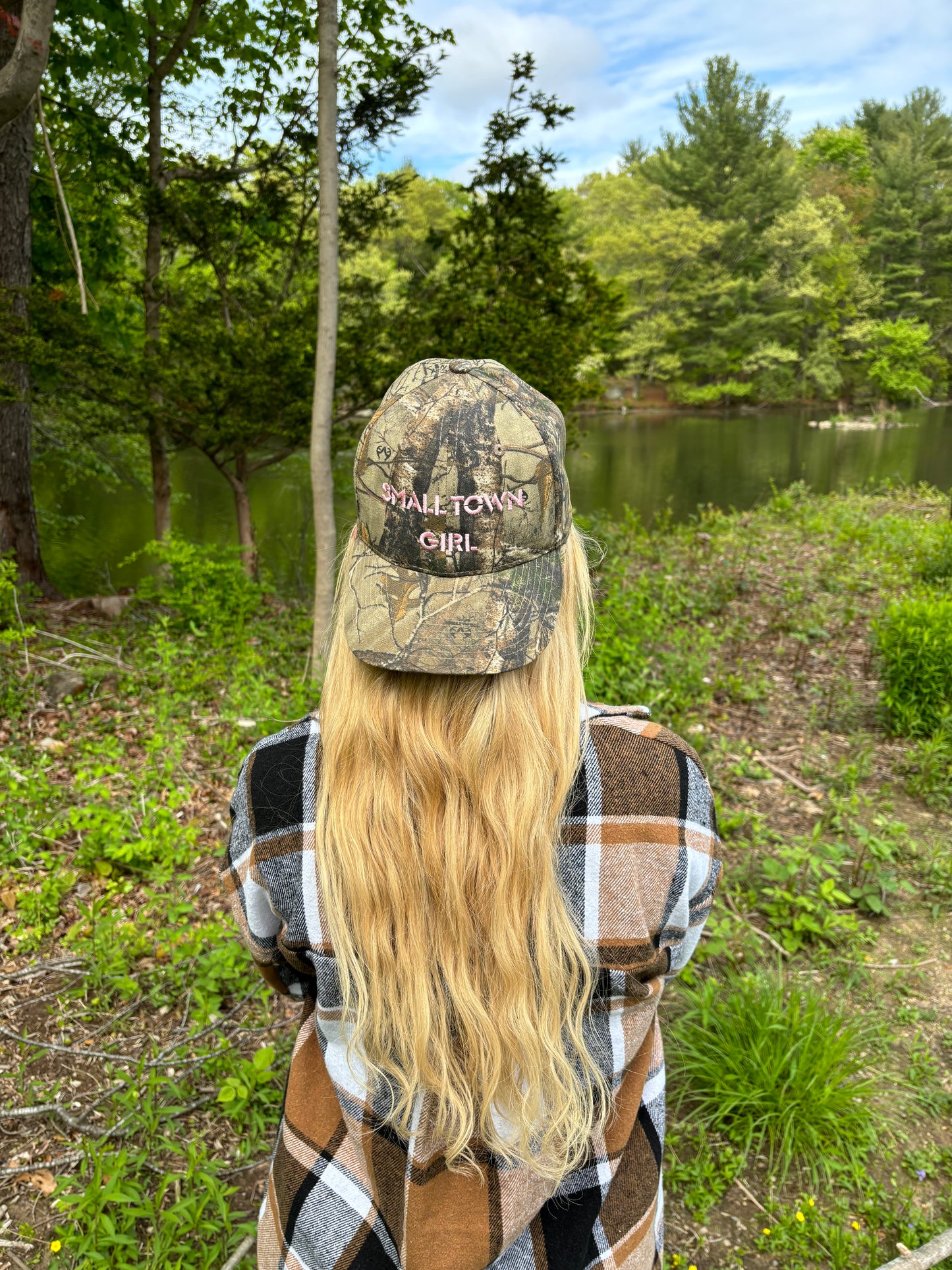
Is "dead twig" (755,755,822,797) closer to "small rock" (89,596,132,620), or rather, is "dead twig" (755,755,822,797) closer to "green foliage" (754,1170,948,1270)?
"green foliage" (754,1170,948,1270)

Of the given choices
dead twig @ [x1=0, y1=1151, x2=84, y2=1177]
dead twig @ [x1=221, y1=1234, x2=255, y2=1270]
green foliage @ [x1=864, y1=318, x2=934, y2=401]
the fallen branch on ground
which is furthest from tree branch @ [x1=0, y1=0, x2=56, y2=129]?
green foliage @ [x1=864, y1=318, x2=934, y2=401]

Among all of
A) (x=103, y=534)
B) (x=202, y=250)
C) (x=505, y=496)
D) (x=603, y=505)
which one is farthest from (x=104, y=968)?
(x=603, y=505)

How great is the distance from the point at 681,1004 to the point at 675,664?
7.78 ft

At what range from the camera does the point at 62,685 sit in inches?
159

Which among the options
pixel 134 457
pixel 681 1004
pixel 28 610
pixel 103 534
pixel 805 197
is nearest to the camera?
pixel 681 1004

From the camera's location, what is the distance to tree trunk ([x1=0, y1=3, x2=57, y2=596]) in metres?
5.03

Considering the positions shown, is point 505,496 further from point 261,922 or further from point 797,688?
point 797,688

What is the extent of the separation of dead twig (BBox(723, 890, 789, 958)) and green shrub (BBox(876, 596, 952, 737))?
68.0 inches

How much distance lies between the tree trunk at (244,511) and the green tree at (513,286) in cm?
205

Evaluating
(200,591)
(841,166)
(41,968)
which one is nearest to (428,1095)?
(41,968)

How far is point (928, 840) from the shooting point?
3.09m

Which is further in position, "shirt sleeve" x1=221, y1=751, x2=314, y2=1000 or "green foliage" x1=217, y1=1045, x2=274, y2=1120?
Result: "green foliage" x1=217, y1=1045, x2=274, y2=1120

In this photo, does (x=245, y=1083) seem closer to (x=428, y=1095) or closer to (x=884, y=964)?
(x=428, y=1095)

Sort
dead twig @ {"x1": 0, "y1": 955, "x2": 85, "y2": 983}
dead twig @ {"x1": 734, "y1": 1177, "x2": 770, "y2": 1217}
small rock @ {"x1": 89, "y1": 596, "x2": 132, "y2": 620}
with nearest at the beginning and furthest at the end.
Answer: dead twig @ {"x1": 734, "y1": 1177, "x2": 770, "y2": 1217}
dead twig @ {"x1": 0, "y1": 955, "x2": 85, "y2": 983}
small rock @ {"x1": 89, "y1": 596, "x2": 132, "y2": 620}
